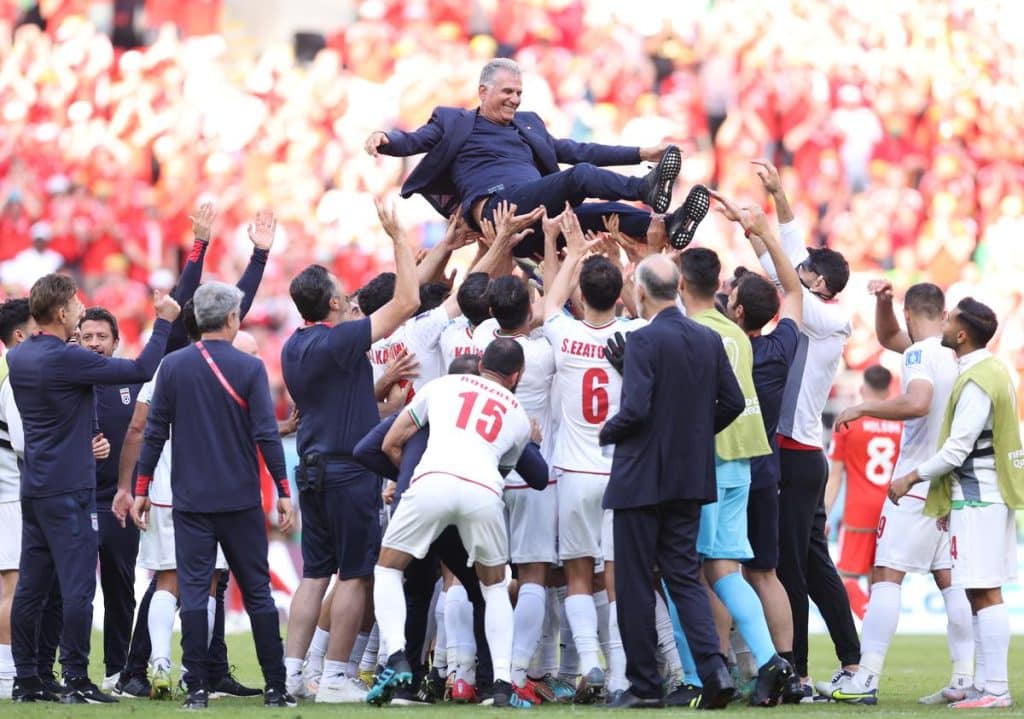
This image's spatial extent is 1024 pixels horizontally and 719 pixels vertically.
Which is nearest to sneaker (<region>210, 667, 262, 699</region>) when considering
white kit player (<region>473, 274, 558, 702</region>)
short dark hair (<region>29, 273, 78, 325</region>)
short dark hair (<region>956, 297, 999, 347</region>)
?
white kit player (<region>473, 274, 558, 702</region>)

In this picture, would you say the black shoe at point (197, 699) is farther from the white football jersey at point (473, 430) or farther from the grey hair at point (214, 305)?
the grey hair at point (214, 305)

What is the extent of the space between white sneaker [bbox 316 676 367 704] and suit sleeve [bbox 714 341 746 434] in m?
2.46

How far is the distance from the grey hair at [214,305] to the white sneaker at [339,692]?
202 centimetres

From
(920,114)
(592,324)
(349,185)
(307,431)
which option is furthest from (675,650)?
(920,114)

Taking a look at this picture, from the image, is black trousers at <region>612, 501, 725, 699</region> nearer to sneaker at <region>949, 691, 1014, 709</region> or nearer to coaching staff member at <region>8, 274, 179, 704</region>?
sneaker at <region>949, 691, 1014, 709</region>

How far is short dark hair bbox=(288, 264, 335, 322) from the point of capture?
8.28 m

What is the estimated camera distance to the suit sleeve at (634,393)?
7.31 metres

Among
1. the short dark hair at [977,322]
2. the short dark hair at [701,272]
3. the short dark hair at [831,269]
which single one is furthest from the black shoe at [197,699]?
the short dark hair at [977,322]

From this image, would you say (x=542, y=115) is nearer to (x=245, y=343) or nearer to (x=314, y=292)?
(x=245, y=343)

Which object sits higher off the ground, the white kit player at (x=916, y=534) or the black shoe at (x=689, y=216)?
the black shoe at (x=689, y=216)

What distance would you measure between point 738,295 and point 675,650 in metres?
2.03

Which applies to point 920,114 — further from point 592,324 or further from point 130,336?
point 592,324

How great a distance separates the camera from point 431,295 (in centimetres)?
962

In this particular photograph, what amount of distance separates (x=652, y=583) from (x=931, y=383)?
2276 millimetres
